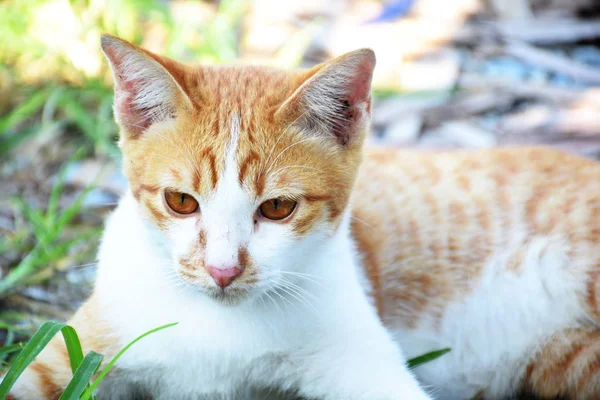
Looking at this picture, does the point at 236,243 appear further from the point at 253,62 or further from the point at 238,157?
the point at 253,62

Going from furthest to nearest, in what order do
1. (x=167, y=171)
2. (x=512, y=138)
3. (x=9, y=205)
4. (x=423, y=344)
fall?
1. (x=512, y=138)
2. (x=9, y=205)
3. (x=423, y=344)
4. (x=167, y=171)

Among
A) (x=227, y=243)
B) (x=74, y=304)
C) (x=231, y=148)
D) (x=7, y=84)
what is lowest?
(x=74, y=304)

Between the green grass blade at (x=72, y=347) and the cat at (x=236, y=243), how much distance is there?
0.16m

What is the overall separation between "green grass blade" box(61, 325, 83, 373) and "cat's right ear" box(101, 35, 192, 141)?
0.61 m

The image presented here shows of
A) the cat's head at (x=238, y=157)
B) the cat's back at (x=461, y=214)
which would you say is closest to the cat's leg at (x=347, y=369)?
the cat's head at (x=238, y=157)

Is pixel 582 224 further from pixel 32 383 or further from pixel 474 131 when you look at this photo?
pixel 32 383

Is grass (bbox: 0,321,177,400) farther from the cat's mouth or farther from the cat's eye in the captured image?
the cat's eye

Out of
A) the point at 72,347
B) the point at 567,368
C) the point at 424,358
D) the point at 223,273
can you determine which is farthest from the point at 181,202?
the point at 567,368

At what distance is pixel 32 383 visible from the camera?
2225 mm

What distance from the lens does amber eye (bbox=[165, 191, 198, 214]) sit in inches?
80.7

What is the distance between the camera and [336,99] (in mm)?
2193

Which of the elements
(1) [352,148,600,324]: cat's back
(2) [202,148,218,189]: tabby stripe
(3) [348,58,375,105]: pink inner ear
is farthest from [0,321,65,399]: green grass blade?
(1) [352,148,600,324]: cat's back

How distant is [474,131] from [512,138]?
0.22 m

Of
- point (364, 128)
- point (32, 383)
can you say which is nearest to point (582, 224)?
point (364, 128)
